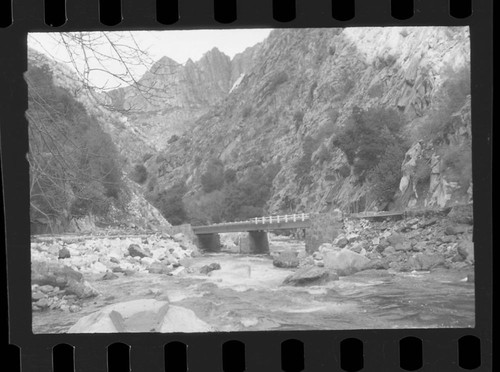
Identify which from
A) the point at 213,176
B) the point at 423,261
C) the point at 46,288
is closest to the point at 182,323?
the point at 46,288

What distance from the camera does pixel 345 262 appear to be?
7926 millimetres

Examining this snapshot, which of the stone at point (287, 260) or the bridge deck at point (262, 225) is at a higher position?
the bridge deck at point (262, 225)

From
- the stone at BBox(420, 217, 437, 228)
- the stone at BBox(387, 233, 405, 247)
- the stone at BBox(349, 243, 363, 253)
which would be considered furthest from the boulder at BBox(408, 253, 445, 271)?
the stone at BBox(349, 243, 363, 253)

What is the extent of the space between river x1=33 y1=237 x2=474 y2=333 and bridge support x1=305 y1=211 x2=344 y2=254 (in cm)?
53

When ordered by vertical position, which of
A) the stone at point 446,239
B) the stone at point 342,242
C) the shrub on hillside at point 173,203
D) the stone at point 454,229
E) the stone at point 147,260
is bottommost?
the stone at point 147,260

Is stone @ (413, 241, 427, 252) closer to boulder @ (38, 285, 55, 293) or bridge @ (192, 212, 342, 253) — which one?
bridge @ (192, 212, 342, 253)

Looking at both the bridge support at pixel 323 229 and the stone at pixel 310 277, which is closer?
the stone at pixel 310 277

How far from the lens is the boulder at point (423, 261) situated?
7.72m

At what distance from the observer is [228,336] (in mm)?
6793

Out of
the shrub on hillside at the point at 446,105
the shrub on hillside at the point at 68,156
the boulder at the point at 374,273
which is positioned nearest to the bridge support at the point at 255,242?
the boulder at the point at 374,273

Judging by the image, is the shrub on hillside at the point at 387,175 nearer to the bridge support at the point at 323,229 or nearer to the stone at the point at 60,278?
the bridge support at the point at 323,229

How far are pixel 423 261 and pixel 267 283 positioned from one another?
6.60 feet

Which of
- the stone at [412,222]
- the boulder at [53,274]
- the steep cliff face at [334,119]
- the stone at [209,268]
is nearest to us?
the boulder at [53,274]

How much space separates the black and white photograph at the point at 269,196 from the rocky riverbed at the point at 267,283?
19mm
